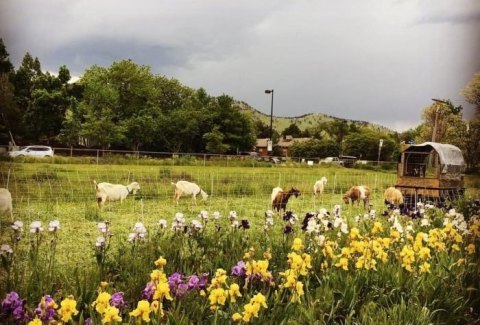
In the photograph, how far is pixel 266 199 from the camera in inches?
353

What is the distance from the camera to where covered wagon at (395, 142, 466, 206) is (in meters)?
6.95

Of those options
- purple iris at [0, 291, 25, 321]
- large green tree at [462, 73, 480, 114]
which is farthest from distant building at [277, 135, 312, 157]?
purple iris at [0, 291, 25, 321]

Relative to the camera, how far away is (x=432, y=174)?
8250 mm

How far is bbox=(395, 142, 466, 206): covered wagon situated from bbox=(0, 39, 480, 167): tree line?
304 millimetres

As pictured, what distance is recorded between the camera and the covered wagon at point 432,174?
274 inches

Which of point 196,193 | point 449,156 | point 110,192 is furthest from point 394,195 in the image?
point 110,192

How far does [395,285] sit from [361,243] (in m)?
0.31

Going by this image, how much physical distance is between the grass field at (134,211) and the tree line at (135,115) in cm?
40

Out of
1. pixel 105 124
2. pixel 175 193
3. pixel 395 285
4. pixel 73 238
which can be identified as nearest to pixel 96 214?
pixel 73 238

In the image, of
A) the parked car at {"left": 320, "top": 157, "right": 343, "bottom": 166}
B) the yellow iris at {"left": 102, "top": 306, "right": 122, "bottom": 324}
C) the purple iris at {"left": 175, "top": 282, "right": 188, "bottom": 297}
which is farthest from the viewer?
the parked car at {"left": 320, "top": 157, "right": 343, "bottom": 166}

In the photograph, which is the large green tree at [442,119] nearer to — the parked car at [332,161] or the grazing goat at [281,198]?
the parked car at [332,161]

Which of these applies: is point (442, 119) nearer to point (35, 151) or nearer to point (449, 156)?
point (449, 156)

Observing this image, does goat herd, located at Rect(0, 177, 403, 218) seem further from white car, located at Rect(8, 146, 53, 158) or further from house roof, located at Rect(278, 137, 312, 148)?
white car, located at Rect(8, 146, 53, 158)

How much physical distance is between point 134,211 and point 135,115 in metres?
3.02
